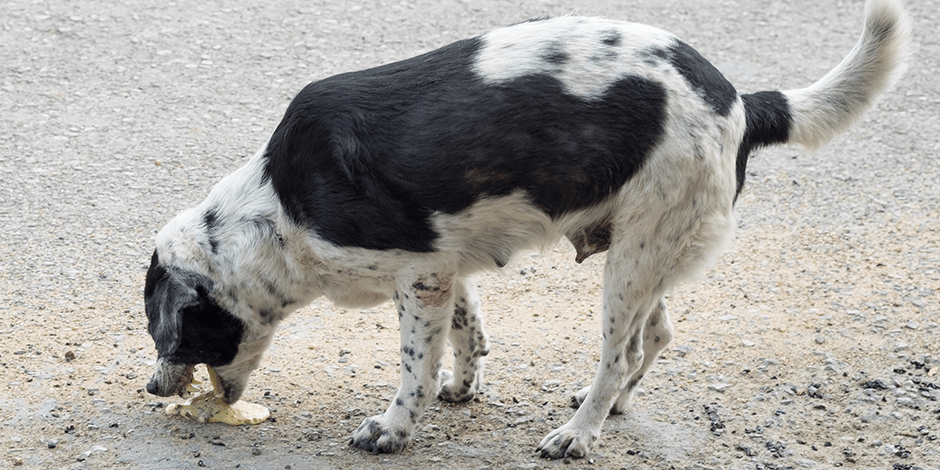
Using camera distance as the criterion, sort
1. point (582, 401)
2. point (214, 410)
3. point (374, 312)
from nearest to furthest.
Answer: point (214, 410) < point (582, 401) < point (374, 312)

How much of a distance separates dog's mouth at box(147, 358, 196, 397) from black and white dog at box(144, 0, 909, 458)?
1 cm

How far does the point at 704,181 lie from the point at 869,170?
4351 mm

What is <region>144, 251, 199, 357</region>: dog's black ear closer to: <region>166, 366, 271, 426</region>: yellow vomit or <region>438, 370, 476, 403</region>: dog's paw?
<region>166, 366, 271, 426</region>: yellow vomit

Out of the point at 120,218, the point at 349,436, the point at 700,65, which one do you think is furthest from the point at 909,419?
the point at 120,218

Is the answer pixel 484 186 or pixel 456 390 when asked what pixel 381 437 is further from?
pixel 484 186

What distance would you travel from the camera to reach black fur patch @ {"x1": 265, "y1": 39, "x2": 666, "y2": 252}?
3.74 meters

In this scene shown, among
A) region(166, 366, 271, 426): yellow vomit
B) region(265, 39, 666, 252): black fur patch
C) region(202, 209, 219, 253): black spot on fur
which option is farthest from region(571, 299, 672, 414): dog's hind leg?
region(202, 209, 219, 253): black spot on fur

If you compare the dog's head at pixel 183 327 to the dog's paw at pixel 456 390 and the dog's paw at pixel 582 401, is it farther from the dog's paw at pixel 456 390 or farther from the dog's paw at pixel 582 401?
the dog's paw at pixel 582 401

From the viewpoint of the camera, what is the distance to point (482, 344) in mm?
4598

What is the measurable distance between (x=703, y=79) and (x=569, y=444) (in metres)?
1.67

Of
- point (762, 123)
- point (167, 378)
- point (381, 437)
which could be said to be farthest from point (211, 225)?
point (762, 123)

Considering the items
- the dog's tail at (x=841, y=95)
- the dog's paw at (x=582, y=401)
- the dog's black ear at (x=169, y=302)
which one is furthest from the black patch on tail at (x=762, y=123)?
the dog's black ear at (x=169, y=302)

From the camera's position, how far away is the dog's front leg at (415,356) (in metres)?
3.99

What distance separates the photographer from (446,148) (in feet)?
12.3
